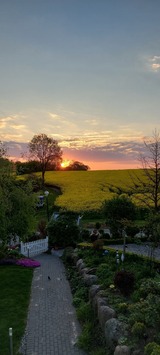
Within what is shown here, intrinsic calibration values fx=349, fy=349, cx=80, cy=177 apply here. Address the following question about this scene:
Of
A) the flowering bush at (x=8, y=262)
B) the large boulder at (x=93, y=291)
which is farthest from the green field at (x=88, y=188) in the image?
the large boulder at (x=93, y=291)

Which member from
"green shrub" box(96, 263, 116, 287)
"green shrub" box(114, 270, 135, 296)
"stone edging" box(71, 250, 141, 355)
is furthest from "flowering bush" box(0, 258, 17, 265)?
"green shrub" box(114, 270, 135, 296)

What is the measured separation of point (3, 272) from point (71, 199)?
3464 cm

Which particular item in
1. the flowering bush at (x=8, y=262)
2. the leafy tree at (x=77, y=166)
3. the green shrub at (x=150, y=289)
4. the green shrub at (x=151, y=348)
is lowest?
the flowering bush at (x=8, y=262)

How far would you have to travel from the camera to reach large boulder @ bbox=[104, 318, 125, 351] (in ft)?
45.0

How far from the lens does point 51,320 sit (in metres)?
17.8

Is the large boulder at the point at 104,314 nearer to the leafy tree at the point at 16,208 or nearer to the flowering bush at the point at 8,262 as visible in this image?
the leafy tree at the point at 16,208

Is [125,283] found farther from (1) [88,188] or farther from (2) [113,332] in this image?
(1) [88,188]

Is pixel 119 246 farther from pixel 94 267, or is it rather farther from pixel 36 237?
pixel 94 267

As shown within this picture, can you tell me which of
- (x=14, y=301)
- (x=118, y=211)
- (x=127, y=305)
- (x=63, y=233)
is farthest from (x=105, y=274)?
(x=118, y=211)

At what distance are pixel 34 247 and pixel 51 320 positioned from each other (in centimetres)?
1791

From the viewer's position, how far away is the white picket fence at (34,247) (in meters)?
34.2

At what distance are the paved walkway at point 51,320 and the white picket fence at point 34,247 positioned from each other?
766cm

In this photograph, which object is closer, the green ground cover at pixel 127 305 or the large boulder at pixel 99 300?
the green ground cover at pixel 127 305

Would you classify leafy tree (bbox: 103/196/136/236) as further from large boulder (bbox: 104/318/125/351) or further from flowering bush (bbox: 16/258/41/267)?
large boulder (bbox: 104/318/125/351)
